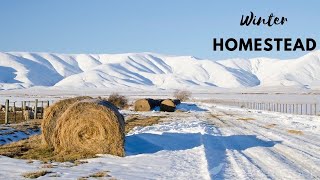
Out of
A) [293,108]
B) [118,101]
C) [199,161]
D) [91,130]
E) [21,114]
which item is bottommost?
[199,161]

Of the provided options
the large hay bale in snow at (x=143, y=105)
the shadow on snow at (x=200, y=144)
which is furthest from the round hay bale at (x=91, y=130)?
the large hay bale in snow at (x=143, y=105)

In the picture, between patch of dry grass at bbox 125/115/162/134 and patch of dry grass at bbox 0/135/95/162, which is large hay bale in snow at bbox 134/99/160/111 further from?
patch of dry grass at bbox 0/135/95/162

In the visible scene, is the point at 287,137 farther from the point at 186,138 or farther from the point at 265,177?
the point at 265,177

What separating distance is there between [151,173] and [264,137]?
1129 centimetres

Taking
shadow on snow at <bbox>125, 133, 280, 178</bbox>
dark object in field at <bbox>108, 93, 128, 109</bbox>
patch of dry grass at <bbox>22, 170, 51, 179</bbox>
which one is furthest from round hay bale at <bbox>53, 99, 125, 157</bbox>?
dark object in field at <bbox>108, 93, 128, 109</bbox>

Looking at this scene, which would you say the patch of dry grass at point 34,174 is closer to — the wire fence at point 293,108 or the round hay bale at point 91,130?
the round hay bale at point 91,130

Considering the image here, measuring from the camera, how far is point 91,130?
632 inches

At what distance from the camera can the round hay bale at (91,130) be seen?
15.8 m

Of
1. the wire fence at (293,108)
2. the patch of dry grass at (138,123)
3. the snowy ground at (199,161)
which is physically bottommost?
the snowy ground at (199,161)

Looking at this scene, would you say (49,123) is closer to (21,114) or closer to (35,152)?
(35,152)

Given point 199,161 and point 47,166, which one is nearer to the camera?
point 47,166

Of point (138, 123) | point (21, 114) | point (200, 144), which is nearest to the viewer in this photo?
point (200, 144)

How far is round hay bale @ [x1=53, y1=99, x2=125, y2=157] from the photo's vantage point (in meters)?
15.8

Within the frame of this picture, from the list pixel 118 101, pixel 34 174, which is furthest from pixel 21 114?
pixel 34 174
